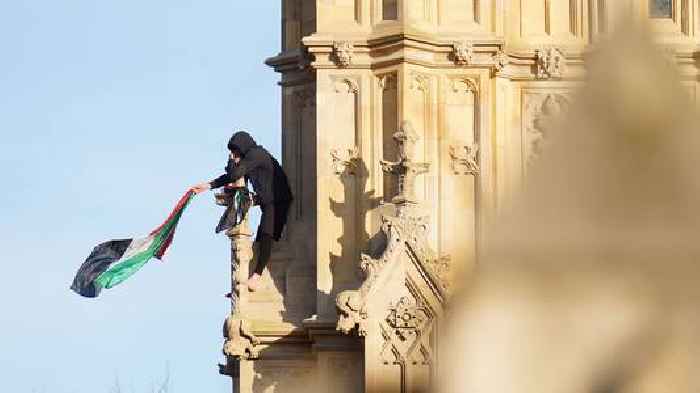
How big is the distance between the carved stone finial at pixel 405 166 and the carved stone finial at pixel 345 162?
710 mm

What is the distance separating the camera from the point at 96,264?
27094 millimetres

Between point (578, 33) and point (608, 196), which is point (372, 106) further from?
point (608, 196)

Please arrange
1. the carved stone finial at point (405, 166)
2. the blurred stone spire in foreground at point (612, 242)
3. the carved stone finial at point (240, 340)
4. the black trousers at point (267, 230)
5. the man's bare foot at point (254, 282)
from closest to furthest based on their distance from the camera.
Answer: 1. the blurred stone spire in foreground at point (612, 242)
2. the carved stone finial at point (405, 166)
3. the carved stone finial at point (240, 340)
4. the man's bare foot at point (254, 282)
5. the black trousers at point (267, 230)

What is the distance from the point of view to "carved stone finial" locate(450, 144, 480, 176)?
25.5 m

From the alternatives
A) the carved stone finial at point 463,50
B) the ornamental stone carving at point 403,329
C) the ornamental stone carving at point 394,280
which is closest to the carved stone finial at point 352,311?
the ornamental stone carving at point 394,280

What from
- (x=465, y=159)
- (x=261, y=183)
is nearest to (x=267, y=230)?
(x=261, y=183)

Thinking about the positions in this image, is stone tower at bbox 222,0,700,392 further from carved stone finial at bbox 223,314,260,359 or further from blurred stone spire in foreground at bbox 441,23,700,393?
blurred stone spire in foreground at bbox 441,23,700,393

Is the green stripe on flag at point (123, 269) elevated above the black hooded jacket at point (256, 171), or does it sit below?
below

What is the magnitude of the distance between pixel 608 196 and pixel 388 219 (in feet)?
37.9

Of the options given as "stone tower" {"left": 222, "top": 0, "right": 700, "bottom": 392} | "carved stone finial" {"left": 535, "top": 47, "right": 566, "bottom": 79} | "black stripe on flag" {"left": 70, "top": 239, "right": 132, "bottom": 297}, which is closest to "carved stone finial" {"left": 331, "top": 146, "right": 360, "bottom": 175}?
"stone tower" {"left": 222, "top": 0, "right": 700, "bottom": 392}

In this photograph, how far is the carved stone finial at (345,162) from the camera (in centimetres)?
2553

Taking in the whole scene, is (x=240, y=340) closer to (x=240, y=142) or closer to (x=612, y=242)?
(x=240, y=142)

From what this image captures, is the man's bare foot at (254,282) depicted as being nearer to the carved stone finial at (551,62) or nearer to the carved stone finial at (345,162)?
the carved stone finial at (345,162)

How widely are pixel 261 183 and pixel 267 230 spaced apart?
0.55 m
